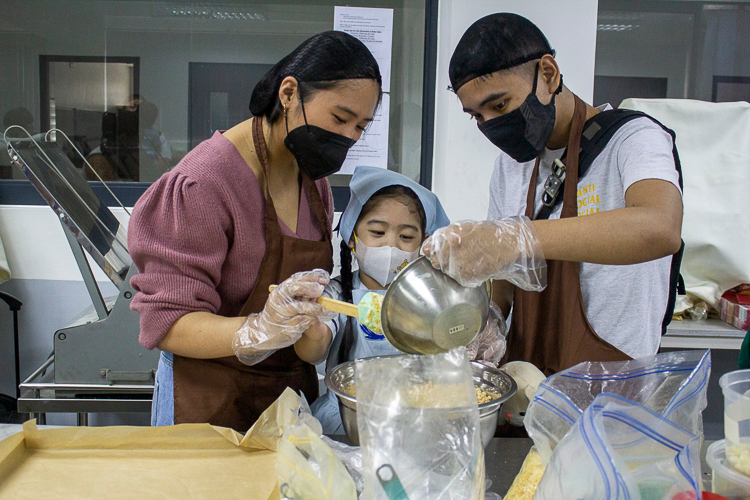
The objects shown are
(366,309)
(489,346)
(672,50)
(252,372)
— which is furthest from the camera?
(672,50)

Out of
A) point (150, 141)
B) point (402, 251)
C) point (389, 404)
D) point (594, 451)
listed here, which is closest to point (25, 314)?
point (150, 141)

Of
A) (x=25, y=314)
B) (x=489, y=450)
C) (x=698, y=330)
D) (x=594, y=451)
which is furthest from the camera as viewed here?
(x=25, y=314)

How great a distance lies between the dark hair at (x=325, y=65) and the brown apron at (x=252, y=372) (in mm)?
156

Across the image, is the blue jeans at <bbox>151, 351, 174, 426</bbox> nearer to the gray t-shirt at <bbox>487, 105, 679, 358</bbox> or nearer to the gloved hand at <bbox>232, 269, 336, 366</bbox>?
the gloved hand at <bbox>232, 269, 336, 366</bbox>

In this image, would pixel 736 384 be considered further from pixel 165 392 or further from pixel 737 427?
pixel 165 392

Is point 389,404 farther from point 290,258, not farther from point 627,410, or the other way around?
point 290,258

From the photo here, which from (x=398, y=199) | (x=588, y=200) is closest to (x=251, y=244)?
(x=398, y=199)

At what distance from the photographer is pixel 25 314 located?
119 inches

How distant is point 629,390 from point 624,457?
30 cm

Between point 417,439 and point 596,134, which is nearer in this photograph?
point 417,439

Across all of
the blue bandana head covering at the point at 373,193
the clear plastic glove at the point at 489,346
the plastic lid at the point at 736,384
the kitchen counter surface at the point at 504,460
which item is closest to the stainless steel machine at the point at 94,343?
the kitchen counter surface at the point at 504,460

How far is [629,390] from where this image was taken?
3.15 feet

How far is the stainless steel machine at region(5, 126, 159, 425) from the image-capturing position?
1.94 metres

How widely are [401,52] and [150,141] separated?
158cm
